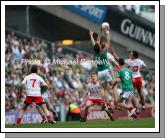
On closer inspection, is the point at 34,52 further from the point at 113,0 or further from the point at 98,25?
the point at 113,0

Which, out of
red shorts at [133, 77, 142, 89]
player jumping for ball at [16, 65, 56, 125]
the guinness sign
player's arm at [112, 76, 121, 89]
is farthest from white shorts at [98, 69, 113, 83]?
the guinness sign

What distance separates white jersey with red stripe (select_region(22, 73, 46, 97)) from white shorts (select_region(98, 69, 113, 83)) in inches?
83.9

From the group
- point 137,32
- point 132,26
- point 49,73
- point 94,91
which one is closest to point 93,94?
point 94,91

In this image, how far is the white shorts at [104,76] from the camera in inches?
1019

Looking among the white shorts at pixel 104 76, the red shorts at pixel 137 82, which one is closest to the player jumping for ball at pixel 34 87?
the white shorts at pixel 104 76

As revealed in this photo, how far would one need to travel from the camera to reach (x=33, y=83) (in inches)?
987

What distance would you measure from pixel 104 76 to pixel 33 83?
252 centimetres

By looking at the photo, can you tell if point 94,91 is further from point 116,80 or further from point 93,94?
point 116,80

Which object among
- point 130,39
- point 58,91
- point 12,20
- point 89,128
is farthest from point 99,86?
point 130,39

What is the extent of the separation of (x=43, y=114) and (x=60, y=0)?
15.2ft

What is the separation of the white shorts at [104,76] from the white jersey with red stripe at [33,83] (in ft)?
6.99

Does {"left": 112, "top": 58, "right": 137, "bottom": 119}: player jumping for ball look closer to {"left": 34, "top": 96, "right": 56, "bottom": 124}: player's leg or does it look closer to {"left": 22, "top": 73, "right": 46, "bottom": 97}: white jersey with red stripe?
{"left": 34, "top": 96, "right": 56, "bottom": 124}: player's leg

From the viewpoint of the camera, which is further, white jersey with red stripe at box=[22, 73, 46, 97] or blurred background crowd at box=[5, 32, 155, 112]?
blurred background crowd at box=[5, 32, 155, 112]

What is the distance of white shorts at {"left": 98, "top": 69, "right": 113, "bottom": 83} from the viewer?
1019 inches
